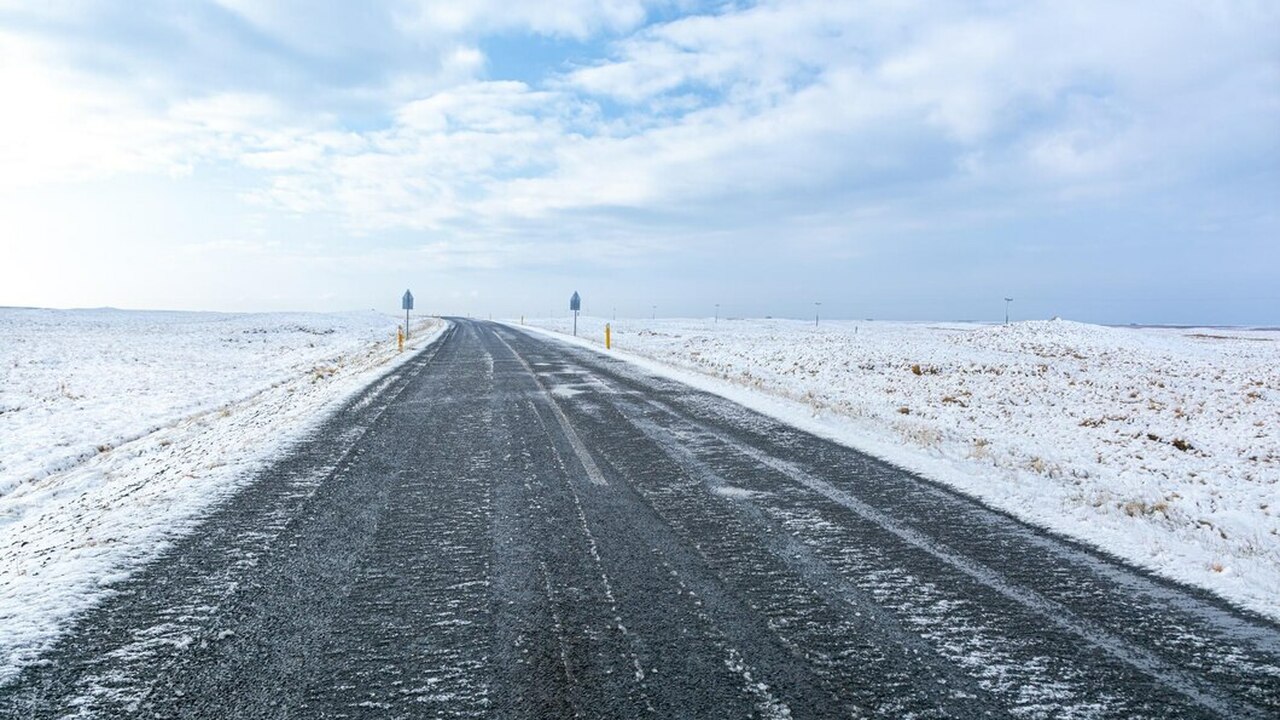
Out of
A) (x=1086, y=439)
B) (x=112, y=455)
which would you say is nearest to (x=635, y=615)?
(x=112, y=455)

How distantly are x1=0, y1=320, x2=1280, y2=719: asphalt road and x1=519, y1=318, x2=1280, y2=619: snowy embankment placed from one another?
2.33 feet

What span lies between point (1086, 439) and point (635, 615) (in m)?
9.91

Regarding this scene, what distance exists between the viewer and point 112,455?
9.45 meters

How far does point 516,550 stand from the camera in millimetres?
4496

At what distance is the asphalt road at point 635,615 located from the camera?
2.74 meters

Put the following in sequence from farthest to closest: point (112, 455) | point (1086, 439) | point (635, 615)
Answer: point (1086, 439), point (112, 455), point (635, 615)

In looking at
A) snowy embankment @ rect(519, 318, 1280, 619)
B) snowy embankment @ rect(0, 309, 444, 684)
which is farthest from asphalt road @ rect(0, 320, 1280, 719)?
snowy embankment @ rect(519, 318, 1280, 619)

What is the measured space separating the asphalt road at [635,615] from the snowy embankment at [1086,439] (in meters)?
0.71

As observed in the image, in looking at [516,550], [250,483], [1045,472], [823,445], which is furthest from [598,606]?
[1045,472]

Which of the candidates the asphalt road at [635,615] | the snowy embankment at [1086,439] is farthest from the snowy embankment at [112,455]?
the snowy embankment at [1086,439]

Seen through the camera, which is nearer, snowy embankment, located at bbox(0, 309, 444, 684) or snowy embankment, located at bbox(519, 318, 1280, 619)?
snowy embankment, located at bbox(0, 309, 444, 684)

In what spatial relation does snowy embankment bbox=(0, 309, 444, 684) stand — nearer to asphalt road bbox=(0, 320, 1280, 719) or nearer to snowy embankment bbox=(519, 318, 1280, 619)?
asphalt road bbox=(0, 320, 1280, 719)

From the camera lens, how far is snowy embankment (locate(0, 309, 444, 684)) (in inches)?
154

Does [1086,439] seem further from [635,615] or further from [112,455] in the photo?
[112,455]
